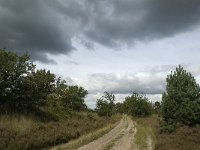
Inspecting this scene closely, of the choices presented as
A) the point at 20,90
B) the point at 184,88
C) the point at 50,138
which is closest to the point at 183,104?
the point at 184,88

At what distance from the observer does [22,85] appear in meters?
36.6

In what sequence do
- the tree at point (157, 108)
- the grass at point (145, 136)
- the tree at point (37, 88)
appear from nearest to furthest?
the grass at point (145, 136) → the tree at point (157, 108) → the tree at point (37, 88)

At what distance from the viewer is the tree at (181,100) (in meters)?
30.0

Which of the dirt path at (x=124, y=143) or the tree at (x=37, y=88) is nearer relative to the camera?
the dirt path at (x=124, y=143)

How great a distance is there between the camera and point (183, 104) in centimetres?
3053

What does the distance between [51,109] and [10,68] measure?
10.1m

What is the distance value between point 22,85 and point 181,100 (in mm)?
16015

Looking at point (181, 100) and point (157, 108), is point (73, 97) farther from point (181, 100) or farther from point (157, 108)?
point (181, 100)

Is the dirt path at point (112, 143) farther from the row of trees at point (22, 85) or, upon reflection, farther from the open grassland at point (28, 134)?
the row of trees at point (22, 85)

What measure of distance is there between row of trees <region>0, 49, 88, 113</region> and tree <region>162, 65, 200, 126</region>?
1403 cm

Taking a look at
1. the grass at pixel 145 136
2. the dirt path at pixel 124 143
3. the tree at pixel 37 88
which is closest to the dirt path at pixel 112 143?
the dirt path at pixel 124 143

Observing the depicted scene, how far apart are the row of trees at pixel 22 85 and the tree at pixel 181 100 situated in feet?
46.0

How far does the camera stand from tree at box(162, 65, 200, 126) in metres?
30.0

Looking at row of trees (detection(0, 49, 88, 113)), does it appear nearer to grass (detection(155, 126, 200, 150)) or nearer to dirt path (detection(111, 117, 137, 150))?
dirt path (detection(111, 117, 137, 150))
